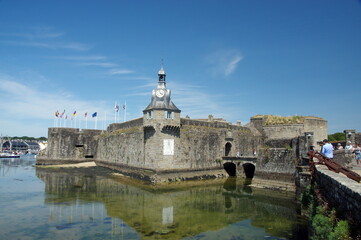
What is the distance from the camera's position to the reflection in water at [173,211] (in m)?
11.5

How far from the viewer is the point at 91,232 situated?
37.1 feet

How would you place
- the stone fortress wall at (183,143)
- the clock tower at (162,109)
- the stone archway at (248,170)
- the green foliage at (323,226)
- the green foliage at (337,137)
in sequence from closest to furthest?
the green foliage at (323,226), the stone fortress wall at (183,143), the clock tower at (162,109), the stone archway at (248,170), the green foliage at (337,137)

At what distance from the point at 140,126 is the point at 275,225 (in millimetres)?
16628

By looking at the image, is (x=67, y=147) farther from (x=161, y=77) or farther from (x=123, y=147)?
(x=161, y=77)

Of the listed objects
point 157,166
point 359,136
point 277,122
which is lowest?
point 157,166

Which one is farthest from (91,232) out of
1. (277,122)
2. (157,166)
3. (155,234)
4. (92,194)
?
(277,122)

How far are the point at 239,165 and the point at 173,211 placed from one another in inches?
535

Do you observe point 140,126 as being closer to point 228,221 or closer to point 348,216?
point 228,221

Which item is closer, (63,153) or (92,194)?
(92,194)

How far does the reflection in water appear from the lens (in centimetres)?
1152

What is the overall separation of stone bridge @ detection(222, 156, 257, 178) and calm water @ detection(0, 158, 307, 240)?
3862 mm

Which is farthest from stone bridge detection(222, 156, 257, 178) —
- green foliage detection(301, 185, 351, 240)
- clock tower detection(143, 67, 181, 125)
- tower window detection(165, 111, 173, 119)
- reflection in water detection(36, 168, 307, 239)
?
green foliage detection(301, 185, 351, 240)

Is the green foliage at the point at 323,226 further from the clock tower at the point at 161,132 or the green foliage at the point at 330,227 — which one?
the clock tower at the point at 161,132

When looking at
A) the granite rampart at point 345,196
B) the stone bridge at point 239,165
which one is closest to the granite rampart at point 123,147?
the stone bridge at point 239,165
